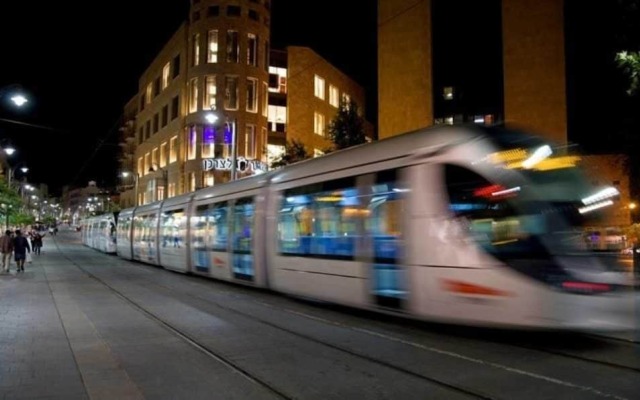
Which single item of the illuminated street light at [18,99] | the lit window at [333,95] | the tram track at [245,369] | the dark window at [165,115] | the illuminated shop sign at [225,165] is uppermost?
the lit window at [333,95]

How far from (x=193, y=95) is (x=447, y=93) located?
69.8ft

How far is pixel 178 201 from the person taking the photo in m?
23.7

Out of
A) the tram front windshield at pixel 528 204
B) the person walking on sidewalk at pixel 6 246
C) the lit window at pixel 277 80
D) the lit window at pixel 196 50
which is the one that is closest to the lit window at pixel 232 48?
the lit window at pixel 196 50

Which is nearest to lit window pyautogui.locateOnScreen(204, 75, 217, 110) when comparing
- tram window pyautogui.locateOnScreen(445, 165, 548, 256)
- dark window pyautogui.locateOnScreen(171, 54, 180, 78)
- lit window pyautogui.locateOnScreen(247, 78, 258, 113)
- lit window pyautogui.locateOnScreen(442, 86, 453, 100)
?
lit window pyautogui.locateOnScreen(247, 78, 258, 113)

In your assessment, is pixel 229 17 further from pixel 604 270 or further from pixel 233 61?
pixel 604 270

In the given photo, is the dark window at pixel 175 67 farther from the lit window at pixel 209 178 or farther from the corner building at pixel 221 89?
the lit window at pixel 209 178

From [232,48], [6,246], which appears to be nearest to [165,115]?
[232,48]

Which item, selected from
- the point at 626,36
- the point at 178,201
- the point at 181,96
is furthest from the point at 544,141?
the point at 181,96

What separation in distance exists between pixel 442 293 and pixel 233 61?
4484 centimetres

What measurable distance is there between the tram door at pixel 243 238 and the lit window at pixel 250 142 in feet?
112

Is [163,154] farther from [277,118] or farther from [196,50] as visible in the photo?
[196,50]

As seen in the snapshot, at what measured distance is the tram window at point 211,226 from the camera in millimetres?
18575

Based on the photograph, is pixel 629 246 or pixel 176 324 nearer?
pixel 176 324

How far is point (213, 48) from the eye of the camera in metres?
51.9
